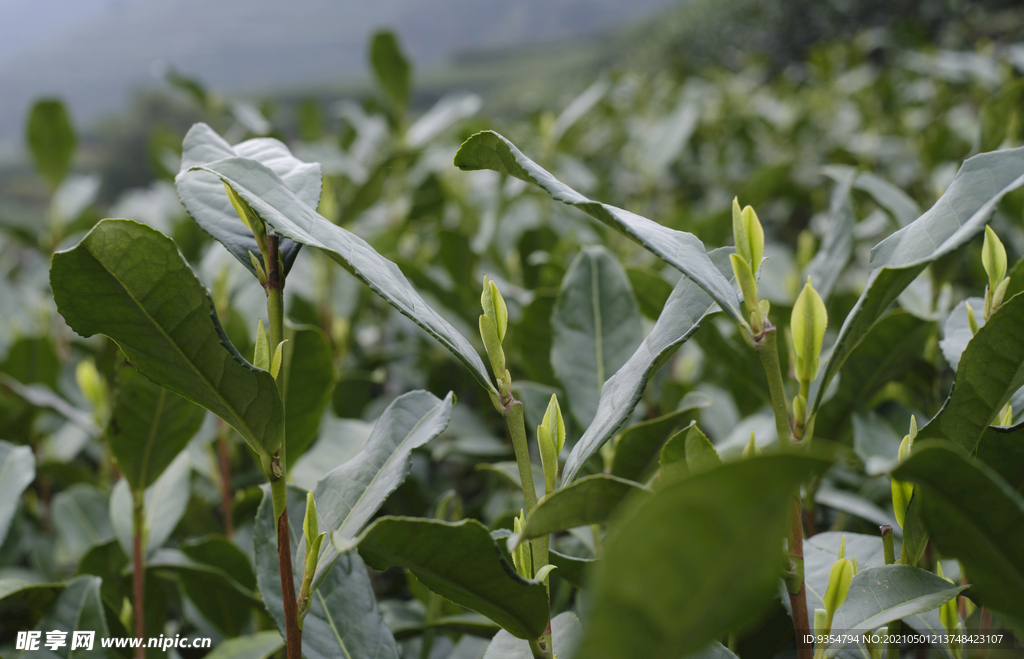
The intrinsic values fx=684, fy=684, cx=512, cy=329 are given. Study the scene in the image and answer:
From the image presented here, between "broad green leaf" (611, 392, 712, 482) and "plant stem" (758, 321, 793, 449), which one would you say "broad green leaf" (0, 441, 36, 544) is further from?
"plant stem" (758, 321, 793, 449)

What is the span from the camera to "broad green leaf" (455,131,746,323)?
583mm

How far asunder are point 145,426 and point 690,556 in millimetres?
847

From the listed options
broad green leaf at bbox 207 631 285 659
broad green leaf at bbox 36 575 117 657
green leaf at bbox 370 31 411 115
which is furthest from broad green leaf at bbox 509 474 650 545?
green leaf at bbox 370 31 411 115

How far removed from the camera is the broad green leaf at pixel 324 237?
0.56 metres

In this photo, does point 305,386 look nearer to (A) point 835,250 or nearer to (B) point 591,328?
(B) point 591,328

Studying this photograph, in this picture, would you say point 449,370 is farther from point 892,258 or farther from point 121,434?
point 892,258

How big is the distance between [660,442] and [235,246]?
21.8 inches

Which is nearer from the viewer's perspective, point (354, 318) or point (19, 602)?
point (19, 602)

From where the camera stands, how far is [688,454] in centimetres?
64

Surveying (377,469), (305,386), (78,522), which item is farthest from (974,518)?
(78,522)

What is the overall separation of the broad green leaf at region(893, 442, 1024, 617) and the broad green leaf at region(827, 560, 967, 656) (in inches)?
2.2

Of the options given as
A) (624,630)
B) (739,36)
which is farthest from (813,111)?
(739,36)

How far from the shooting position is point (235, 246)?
2.18 ft

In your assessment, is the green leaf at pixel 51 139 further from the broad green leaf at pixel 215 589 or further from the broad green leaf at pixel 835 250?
the broad green leaf at pixel 835 250
